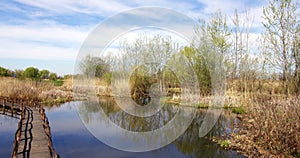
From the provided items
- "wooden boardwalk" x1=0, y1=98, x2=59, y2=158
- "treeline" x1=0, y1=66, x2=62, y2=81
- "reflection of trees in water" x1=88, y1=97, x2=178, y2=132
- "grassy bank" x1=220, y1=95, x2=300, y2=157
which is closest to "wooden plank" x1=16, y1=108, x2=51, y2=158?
"wooden boardwalk" x1=0, y1=98, x2=59, y2=158

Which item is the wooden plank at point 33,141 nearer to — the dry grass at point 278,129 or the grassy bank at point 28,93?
the dry grass at point 278,129

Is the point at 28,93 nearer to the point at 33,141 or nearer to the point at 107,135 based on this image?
the point at 107,135

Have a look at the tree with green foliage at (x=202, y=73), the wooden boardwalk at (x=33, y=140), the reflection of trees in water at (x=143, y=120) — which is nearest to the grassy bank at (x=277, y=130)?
the wooden boardwalk at (x=33, y=140)

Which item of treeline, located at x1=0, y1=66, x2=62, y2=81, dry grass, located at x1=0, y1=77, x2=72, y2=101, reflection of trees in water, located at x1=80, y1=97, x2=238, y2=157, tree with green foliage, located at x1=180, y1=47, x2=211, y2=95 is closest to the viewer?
reflection of trees in water, located at x1=80, y1=97, x2=238, y2=157

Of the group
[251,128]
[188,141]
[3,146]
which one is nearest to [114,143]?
[188,141]

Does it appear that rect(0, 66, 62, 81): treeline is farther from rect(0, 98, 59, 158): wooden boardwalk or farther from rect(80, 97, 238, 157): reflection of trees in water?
rect(0, 98, 59, 158): wooden boardwalk

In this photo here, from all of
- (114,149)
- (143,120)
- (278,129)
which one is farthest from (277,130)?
(143,120)

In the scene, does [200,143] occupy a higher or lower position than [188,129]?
lower

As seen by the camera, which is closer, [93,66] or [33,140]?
[33,140]

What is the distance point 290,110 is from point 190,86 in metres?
13.7

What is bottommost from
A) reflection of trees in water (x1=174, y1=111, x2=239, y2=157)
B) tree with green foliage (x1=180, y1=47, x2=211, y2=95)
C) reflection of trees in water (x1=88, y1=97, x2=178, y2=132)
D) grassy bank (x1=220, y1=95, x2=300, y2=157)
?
reflection of trees in water (x1=174, y1=111, x2=239, y2=157)

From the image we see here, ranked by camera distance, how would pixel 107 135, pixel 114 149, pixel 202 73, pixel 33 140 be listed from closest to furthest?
pixel 33 140, pixel 114 149, pixel 107 135, pixel 202 73

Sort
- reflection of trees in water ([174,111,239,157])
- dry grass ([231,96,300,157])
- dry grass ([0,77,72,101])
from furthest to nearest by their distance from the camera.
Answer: dry grass ([0,77,72,101]) < reflection of trees in water ([174,111,239,157]) < dry grass ([231,96,300,157])

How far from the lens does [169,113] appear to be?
17969 mm
